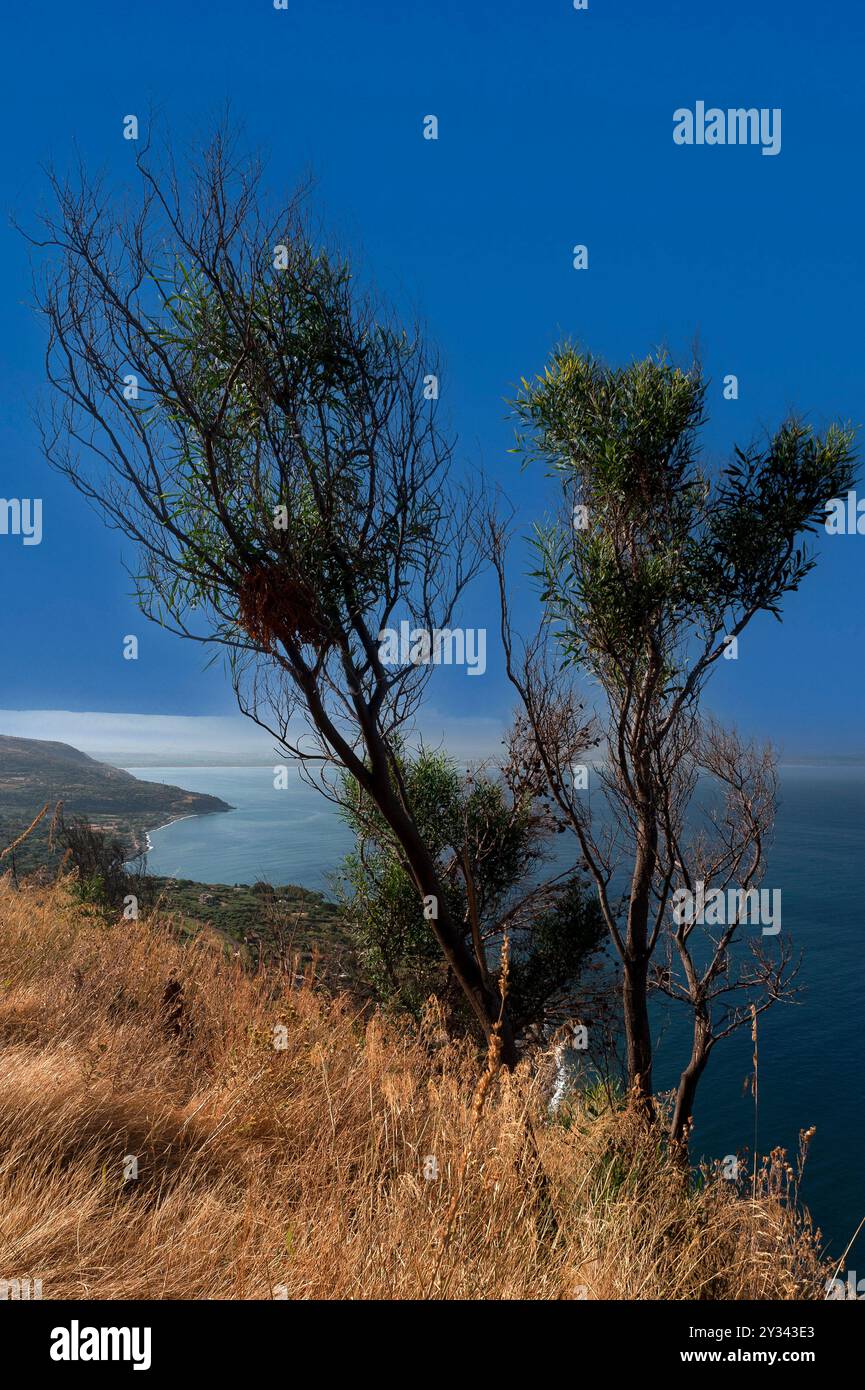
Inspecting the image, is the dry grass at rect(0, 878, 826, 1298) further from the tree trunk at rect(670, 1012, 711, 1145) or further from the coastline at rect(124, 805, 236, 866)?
the coastline at rect(124, 805, 236, 866)

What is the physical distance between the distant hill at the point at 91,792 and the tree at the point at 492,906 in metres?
7.98

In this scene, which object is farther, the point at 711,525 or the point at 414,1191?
the point at 711,525

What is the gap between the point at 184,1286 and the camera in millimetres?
2816

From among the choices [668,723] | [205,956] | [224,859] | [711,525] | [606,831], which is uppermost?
[711,525]

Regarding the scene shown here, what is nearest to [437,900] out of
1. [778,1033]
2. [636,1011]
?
[636,1011]

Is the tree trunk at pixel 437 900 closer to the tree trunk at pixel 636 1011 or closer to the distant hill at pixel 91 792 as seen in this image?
the tree trunk at pixel 636 1011

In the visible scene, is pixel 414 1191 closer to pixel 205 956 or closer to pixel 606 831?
pixel 205 956

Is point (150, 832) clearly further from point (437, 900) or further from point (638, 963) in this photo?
point (437, 900)

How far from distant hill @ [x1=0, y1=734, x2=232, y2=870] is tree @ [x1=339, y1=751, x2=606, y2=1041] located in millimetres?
7985

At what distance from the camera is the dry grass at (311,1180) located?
285 cm

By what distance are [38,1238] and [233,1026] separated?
9.59ft

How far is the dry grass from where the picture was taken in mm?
2848
